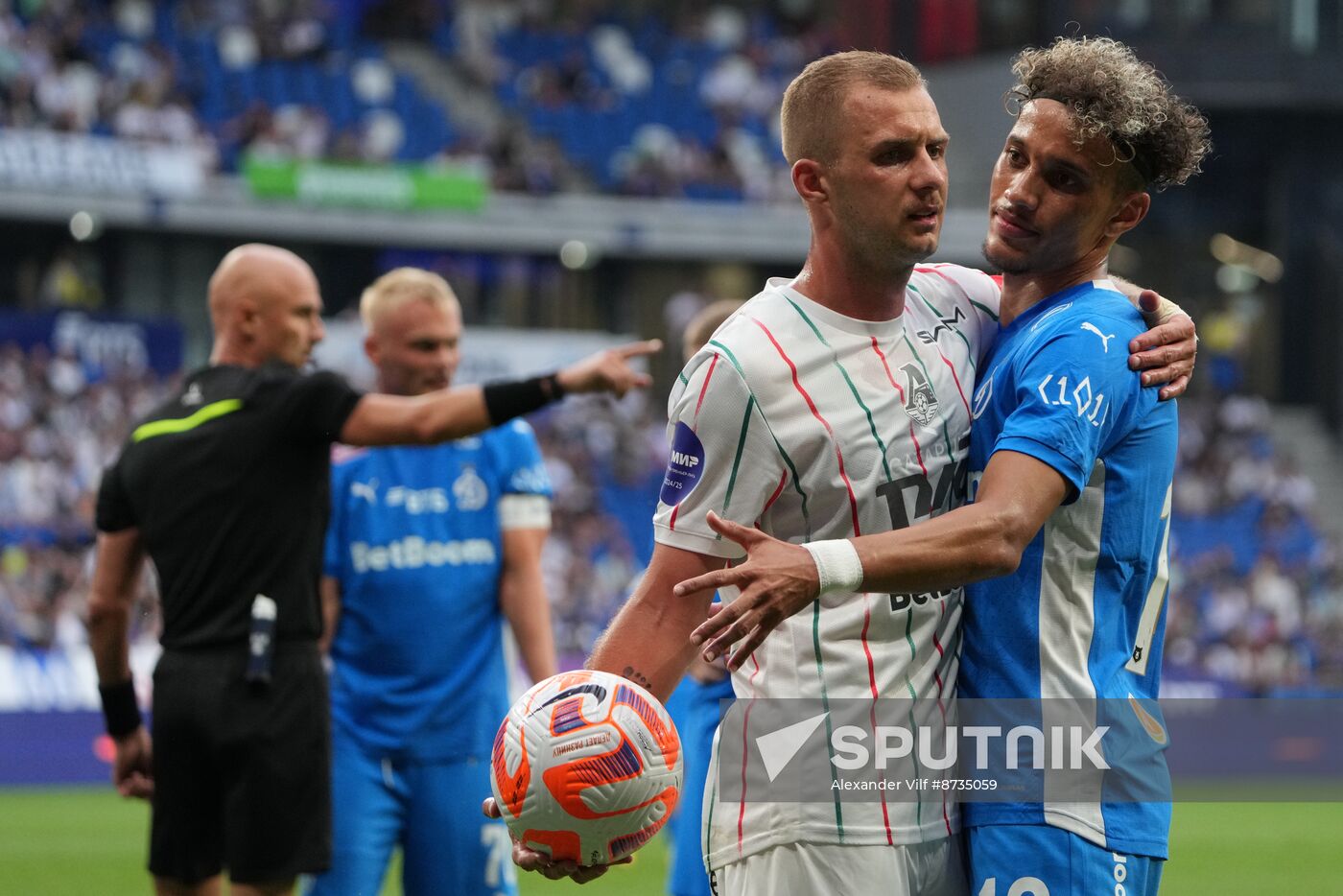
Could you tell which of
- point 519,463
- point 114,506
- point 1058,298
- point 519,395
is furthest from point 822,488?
point 114,506

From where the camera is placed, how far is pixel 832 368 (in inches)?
142

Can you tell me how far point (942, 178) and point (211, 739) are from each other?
10.1 feet

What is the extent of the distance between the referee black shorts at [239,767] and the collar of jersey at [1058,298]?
275 centimetres

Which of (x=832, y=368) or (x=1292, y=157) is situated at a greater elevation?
(x=1292, y=157)

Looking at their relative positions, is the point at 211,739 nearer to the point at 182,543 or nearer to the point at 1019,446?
the point at 182,543

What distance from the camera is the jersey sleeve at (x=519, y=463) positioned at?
20.3ft

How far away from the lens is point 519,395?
5.01 m

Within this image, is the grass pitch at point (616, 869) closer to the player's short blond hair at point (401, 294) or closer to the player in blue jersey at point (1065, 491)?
the player's short blond hair at point (401, 294)

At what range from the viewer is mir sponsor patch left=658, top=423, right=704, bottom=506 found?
3523 millimetres

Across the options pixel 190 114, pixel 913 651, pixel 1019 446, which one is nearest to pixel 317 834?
pixel 913 651

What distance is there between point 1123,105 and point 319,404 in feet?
9.02

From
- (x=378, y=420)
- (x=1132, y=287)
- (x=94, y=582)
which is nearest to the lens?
(x=1132, y=287)

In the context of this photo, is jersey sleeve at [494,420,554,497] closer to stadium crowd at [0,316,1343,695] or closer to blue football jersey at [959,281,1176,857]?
blue football jersey at [959,281,1176,857]

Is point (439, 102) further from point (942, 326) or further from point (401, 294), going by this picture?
point (942, 326)
